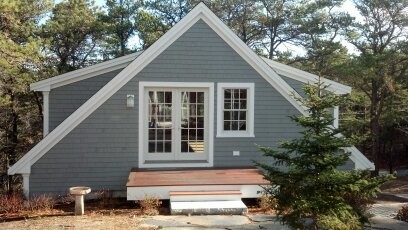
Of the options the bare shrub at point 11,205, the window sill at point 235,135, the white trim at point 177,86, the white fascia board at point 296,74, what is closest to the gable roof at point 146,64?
the white trim at point 177,86

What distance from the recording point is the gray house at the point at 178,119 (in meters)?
9.94

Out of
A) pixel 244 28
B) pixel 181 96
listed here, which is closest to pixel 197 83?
pixel 181 96

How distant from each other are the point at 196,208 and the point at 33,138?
11.9 m

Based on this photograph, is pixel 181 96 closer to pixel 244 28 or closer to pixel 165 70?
pixel 165 70

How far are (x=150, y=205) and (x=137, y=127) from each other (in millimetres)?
2437

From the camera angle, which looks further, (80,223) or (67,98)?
(67,98)

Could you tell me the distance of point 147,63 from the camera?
10.3m

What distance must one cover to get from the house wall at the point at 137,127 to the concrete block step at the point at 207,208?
227 cm

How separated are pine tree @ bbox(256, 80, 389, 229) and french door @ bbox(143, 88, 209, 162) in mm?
4964

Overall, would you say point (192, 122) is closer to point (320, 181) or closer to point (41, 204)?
point (41, 204)

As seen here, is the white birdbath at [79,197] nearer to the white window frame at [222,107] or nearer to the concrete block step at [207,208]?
the concrete block step at [207,208]

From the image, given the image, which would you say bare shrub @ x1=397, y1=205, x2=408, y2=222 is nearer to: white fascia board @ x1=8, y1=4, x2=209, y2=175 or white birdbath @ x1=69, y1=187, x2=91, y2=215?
white birdbath @ x1=69, y1=187, x2=91, y2=215

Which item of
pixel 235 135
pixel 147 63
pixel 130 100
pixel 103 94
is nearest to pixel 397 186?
pixel 235 135

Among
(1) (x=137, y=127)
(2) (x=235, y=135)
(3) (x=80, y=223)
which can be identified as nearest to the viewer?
(3) (x=80, y=223)
